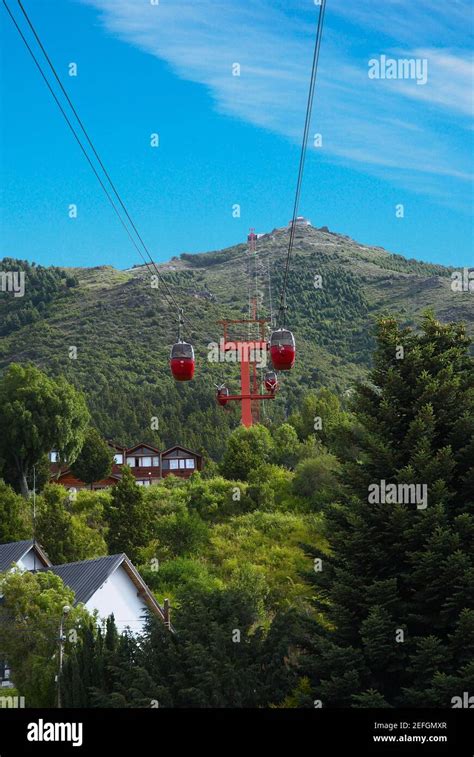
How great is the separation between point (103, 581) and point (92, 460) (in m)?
22.1

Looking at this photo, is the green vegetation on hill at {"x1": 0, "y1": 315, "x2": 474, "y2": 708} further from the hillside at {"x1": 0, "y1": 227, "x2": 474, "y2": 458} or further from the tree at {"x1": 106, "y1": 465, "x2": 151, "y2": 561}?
the hillside at {"x1": 0, "y1": 227, "x2": 474, "y2": 458}

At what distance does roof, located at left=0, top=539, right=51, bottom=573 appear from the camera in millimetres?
38875

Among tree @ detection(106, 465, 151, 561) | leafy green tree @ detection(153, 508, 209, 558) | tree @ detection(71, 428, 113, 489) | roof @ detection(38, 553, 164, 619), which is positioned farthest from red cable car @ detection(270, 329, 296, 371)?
tree @ detection(71, 428, 113, 489)

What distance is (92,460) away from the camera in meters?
58.6

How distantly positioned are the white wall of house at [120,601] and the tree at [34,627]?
371 centimetres

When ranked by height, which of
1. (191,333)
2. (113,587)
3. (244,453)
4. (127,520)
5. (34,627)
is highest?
(191,333)

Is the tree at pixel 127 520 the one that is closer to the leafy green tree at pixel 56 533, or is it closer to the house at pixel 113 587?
the leafy green tree at pixel 56 533

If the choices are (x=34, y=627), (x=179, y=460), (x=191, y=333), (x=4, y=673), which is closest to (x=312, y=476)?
(x=4, y=673)

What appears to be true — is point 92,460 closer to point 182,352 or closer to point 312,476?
point 312,476

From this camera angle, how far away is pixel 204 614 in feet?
86.6

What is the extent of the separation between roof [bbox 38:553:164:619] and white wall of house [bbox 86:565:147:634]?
231 mm

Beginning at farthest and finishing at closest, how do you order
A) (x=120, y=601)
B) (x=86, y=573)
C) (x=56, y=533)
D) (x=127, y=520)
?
1. (x=127, y=520)
2. (x=56, y=533)
3. (x=120, y=601)
4. (x=86, y=573)

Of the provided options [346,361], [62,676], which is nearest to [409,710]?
[62,676]

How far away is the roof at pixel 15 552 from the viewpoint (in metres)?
38.9
